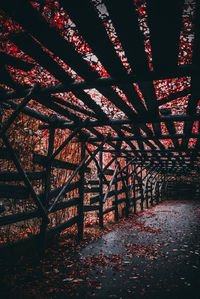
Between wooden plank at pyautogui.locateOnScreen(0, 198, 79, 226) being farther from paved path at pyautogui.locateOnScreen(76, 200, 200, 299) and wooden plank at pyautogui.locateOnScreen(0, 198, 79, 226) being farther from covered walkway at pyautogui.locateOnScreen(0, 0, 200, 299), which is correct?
paved path at pyautogui.locateOnScreen(76, 200, 200, 299)

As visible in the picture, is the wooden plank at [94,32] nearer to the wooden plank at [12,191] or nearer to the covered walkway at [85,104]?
the covered walkway at [85,104]

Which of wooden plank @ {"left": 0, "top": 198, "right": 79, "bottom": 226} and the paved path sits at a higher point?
wooden plank @ {"left": 0, "top": 198, "right": 79, "bottom": 226}

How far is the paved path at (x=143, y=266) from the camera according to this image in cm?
288

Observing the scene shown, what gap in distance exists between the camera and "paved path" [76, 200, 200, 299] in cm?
288

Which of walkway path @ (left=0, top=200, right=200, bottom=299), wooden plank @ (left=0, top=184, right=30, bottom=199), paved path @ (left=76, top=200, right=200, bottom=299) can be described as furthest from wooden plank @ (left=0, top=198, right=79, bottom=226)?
paved path @ (left=76, top=200, right=200, bottom=299)

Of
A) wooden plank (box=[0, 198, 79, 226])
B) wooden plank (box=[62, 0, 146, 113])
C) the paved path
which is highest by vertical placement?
wooden plank (box=[62, 0, 146, 113])

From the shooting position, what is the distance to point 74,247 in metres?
5.00

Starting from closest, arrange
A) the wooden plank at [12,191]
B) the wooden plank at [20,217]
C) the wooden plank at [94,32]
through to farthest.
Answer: the wooden plank at [94,32] < the wooden plank at [20,217] < the wooden plank at [12,191]

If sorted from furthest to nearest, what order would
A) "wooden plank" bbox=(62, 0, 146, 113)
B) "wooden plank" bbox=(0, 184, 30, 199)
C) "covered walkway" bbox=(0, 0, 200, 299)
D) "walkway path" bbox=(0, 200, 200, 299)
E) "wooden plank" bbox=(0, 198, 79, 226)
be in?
1. "wooden plank" bbox=(0, 184, 30, 199)
2. "wooden plank" bbox=(0, 198, 79, 226)
3. "walkway path" bbox=(0, 200, 200, 299)
4. "covered walkway" bbox=(0, 0, 200, 299)
5. "wooden plank" bbox=(62, 0, 146, 113)

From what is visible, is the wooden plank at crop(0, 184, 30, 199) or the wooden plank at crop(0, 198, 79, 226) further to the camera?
the wooden plank at crop(0, 184, 30, 199)

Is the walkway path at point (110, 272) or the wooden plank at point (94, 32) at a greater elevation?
the wooden plank at point (94, 32)

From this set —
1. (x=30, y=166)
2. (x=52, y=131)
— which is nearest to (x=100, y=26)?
(x=52, y=131)

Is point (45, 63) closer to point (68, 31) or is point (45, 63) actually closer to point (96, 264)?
point (68, 31)

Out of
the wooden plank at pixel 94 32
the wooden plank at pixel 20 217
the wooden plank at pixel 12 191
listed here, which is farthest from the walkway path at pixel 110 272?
the wooden plank at pixel 94 32
